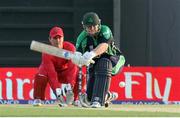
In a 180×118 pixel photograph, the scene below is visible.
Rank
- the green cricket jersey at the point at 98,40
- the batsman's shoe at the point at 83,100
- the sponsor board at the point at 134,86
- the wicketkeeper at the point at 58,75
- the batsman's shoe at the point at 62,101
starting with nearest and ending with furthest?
the green cricket jersey at the point at 98,40
the batsman's shoe at the point at 83,100
the batsman's shoe at the point at 62,101
the wicketkeeper at the point at 58,75
the sponsor board at the point at 134,86

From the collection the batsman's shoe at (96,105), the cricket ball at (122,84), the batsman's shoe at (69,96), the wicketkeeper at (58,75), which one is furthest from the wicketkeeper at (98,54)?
the cricket ball at (122,84)

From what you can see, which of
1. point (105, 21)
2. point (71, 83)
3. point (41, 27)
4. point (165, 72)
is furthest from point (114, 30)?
point (71, 83)

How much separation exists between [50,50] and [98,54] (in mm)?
560

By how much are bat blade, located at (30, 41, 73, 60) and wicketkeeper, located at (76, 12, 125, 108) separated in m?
0.22

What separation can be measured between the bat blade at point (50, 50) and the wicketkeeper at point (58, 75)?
0.57 m

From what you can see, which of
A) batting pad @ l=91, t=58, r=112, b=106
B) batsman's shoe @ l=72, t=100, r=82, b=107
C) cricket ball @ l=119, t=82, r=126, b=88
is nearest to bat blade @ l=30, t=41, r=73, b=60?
batting pad @ l=91, t=58, r=112, b=106

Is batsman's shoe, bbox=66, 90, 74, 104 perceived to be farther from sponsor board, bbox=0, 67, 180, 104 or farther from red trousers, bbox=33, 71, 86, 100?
sponsor board, bbox=0, 67, 180, 104

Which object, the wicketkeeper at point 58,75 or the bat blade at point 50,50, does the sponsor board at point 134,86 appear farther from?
the bat blade at point 50,50

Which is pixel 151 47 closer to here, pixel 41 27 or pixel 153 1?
pixel 153 1

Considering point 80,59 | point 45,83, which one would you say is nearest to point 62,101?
point 45,83

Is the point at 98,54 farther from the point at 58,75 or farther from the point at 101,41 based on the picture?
the point at 58,75

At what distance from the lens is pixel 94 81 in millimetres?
9273

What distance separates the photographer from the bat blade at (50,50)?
892 cm

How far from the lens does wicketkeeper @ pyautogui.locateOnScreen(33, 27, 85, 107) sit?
966cm
